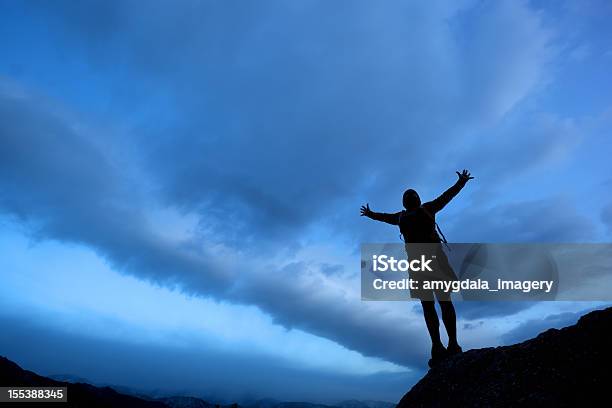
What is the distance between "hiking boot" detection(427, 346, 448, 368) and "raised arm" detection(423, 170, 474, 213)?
3.18 meters

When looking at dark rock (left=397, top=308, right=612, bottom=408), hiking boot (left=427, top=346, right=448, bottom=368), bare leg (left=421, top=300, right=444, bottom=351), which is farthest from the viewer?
bare leg (left=421, top=300, right=444, bottom=351)

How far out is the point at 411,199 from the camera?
30.4ft

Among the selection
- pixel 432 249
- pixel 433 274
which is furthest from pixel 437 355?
pixel 432 249

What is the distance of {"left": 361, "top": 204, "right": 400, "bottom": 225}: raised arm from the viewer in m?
9.71

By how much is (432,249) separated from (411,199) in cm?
132

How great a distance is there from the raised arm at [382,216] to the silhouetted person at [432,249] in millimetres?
313

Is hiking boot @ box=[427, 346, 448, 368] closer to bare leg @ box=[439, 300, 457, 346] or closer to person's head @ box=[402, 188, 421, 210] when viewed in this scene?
bare leg @ box=[439, 300, 457, 346]

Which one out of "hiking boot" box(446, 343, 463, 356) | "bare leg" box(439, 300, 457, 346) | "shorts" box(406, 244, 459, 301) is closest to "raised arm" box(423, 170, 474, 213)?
"shorts" box(406, 244, 459, 301)

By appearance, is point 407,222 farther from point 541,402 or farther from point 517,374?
point 541,402

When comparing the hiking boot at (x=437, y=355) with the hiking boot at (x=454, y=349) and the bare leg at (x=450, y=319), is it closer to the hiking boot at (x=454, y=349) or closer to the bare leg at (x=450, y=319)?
the hiking boot at (x=454, y=349)

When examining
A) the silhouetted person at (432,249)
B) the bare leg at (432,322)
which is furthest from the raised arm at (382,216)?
the bare leg at (432,322)

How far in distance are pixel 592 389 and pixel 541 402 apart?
681mm

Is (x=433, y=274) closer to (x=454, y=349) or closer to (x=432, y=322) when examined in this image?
(x=432, y=322)

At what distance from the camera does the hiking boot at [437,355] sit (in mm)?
8531
